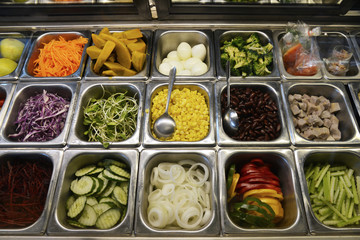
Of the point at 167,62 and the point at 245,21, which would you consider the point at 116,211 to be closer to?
the point at 167,62

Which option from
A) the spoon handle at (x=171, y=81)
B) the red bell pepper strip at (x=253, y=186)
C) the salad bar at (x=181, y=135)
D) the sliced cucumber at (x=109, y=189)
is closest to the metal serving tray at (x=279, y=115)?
the salad bar at (x=181, y=135)

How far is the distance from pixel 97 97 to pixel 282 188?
6.88ft

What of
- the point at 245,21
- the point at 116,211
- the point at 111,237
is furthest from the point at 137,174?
the point at 245,21

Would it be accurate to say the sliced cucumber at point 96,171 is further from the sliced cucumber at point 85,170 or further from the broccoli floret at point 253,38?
the broccoli floret at point 253,38

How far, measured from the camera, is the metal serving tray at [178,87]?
2197mm

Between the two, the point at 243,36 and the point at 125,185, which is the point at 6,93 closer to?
the point at 125,185

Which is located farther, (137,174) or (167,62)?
(167,62)

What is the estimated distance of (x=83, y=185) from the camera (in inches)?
82.4

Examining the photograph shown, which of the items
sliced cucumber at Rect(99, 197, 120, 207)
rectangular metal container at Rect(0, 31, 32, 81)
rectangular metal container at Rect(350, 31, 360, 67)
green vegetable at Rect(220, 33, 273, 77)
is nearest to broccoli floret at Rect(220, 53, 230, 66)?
green vegetable at Rect(220, 33, 273, 77)

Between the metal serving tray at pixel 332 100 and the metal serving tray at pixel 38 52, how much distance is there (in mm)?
2200

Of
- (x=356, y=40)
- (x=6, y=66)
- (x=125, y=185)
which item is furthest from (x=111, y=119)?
(x=356, y=40)

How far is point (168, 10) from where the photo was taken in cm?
281

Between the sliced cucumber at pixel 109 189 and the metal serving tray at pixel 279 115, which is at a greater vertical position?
the metal serving tray at pixel 279 115

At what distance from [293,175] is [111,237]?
156 centimetres
